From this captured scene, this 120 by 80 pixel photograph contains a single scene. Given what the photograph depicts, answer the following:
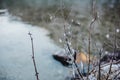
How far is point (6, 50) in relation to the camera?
5.34 m

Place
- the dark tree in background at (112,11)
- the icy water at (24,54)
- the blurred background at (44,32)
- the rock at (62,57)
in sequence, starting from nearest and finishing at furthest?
the icy water at (24,54) → the blurred background at (44,32) → the rock at (62,57) → the dark tree in background at (112,11)

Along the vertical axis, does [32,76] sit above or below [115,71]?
below

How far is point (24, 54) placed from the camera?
5242 mm

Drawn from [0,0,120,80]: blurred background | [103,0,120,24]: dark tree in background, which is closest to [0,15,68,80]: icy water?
[0,0,120,80]: blurred background

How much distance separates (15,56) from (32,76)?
2.61 ft

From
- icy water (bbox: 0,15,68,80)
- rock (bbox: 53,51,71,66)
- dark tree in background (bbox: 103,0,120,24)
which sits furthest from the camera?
dark tree in background (bbox: 103,0,120,24)

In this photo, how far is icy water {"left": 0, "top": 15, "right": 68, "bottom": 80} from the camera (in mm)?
4531

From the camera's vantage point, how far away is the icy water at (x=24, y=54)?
4531 millimetres

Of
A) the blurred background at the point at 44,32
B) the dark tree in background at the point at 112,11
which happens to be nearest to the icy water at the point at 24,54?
the blurred background at the point at 44,32

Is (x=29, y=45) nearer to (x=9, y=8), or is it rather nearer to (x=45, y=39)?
(x=45, y=39)

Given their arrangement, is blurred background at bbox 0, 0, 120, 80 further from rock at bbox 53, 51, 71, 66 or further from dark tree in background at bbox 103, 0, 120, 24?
rock at bbox 53, 51, 71, 66

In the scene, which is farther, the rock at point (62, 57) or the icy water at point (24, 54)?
the rock at point (62, 57)

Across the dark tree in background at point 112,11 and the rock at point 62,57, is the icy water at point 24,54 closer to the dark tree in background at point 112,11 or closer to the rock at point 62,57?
the rock at point 62,57

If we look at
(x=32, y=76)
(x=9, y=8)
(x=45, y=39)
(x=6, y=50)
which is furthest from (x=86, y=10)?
(x=32, y=76)
